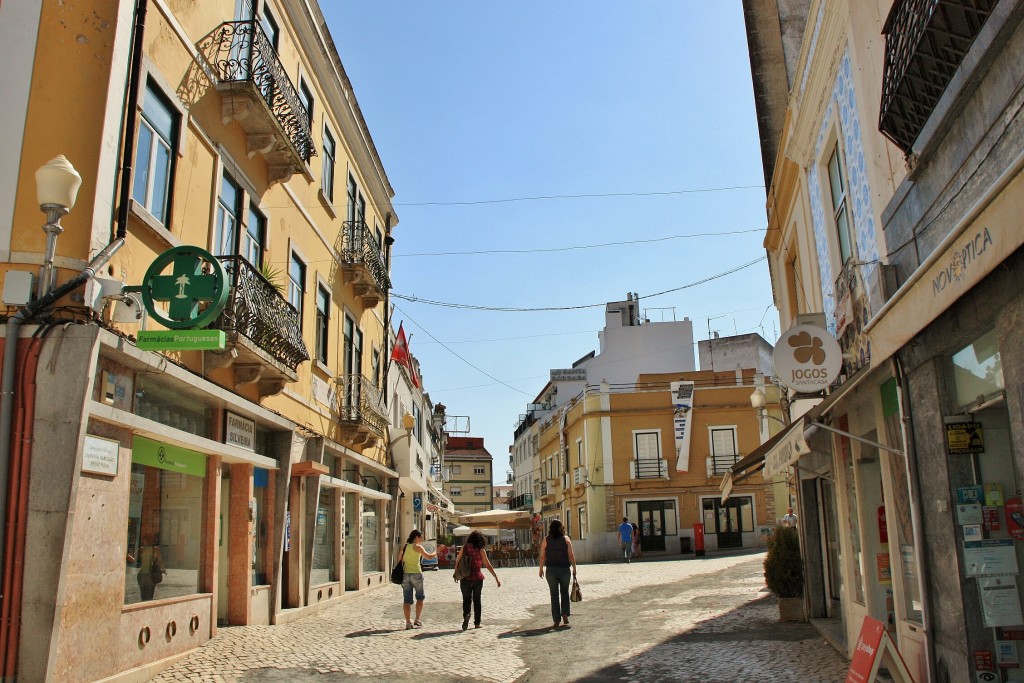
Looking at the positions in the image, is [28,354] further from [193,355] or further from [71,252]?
[193,355]

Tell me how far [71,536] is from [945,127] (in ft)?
25.3

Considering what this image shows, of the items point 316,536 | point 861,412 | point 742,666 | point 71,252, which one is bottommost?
point 742,666

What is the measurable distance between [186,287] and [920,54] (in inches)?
261

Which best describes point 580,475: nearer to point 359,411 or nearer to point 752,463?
point 359,411

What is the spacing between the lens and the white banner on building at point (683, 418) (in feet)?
127

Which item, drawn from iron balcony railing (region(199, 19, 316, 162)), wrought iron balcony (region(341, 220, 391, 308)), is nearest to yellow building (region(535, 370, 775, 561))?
wrought iron balcony (region(341, 220, 391, 308))

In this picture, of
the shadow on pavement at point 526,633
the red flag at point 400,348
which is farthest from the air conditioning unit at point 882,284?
the red flag at point 400,348

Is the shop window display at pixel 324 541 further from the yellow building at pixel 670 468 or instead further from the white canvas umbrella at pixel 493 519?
the yellow building at pixel 670 468

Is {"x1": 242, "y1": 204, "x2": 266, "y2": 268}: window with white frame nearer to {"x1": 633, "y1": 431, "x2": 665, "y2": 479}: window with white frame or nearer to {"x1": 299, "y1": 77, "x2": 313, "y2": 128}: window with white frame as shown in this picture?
{"x1": 299, "y1": 77, "x2": 313, "y2": 128}: window with white frame

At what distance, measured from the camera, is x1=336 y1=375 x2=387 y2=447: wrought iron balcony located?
17953 mm

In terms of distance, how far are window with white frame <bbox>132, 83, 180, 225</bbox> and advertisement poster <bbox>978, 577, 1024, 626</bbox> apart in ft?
27.9

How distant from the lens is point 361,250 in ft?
61.7

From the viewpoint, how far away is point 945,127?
19.4 ft

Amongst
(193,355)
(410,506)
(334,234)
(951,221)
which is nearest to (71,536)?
(193,355)
